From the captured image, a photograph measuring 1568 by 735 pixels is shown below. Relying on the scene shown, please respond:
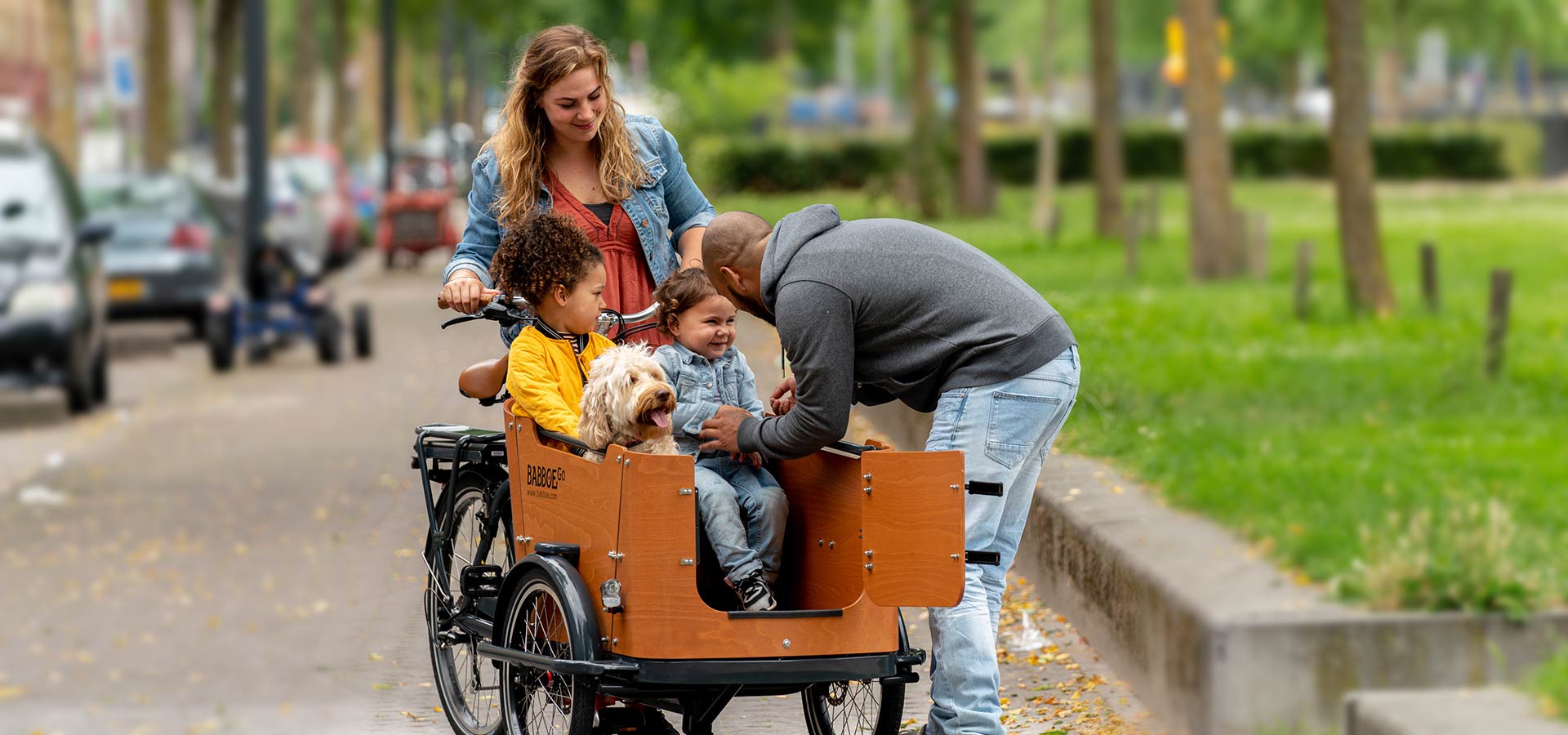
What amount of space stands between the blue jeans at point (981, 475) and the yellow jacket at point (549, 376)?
87cm

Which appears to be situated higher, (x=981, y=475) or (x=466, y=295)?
(x=466, y=295)

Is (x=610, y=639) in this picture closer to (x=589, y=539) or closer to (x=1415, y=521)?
(x=589, y=539)

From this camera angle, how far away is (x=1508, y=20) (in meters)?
50.0

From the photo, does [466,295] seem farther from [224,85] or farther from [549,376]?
[224,85]

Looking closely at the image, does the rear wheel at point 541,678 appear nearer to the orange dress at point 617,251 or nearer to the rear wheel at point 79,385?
the orange dress at point 617,251

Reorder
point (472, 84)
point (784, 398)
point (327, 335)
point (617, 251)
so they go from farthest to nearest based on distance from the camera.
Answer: point (472, 84), point (327, 335), point (617, 251), point (784, 398)

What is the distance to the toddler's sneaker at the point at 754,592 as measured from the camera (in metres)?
4.73

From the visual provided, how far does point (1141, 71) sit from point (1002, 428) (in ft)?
369

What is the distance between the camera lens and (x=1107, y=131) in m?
28.3

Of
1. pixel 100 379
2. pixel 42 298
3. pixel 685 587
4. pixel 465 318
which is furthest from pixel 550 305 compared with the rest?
pixel 100 379

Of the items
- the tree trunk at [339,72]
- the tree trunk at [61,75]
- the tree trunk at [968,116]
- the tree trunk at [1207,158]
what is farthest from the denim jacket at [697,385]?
the tree trunk at [339,72]

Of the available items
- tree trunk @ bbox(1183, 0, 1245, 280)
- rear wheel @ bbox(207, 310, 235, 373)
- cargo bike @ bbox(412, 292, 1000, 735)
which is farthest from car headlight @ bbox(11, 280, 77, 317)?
tree trunk @ bbox(1183, 0, 1245, 280)

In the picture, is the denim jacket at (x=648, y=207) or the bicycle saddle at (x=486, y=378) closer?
the bicycle saddle at (x=486, y=378)

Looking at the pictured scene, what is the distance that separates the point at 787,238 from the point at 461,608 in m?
1.57
